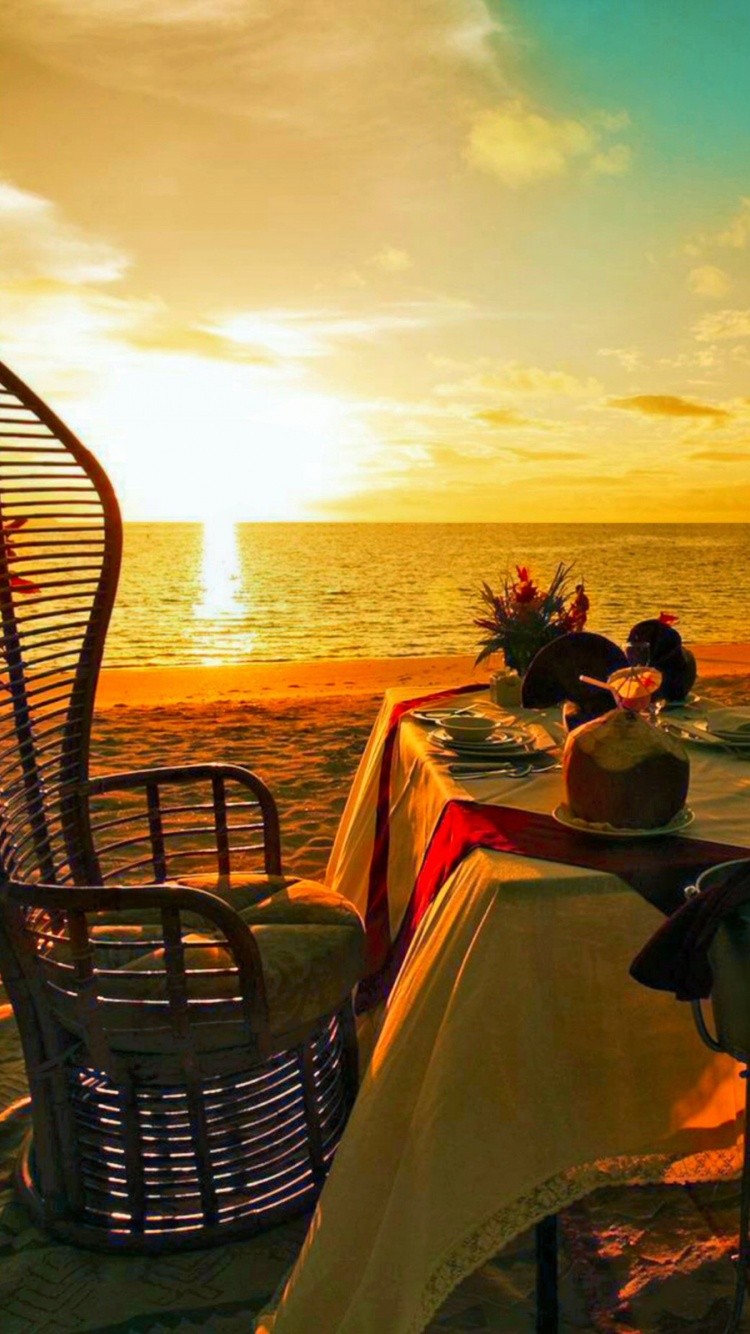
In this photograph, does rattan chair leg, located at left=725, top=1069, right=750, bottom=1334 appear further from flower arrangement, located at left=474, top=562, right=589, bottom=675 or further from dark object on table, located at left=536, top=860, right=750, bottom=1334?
flower arrangement, located at left=474, top=562, right=589, bottom=675

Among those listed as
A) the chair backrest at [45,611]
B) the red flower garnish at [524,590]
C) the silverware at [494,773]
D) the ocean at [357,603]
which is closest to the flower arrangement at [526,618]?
the red flower garnish at [524,590]

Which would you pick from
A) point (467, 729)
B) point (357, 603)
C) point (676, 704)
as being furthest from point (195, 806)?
point (357, 603)

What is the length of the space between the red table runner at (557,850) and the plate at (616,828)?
0.01 m

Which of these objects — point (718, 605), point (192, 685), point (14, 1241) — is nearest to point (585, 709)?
point (14, 1241)

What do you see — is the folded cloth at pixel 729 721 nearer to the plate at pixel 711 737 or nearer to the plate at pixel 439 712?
the plate at pixel 711 737

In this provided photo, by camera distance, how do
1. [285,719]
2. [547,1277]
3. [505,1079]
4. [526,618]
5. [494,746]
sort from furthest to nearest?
[285,719] < [526,618] < [494,746] < [547,1277] < [505,1079]

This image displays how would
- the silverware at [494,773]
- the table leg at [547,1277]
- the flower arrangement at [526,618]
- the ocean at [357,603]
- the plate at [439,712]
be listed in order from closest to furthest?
1. the table leg at [547,1277]
2. the silverware at [494,773]
3. the plate at [439,712]
4. the flower arrangement at [526,618]
5. the ocean at [357,603]

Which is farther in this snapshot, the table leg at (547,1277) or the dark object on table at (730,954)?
the table leg at (547,1277)

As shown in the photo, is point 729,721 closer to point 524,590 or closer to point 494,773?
point 494,773

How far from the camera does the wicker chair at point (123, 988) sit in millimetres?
1771

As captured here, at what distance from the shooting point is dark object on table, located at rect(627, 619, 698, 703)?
2.56 m

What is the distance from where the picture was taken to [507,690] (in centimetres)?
289

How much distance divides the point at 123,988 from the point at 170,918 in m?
0.27

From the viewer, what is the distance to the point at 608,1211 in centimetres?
204
